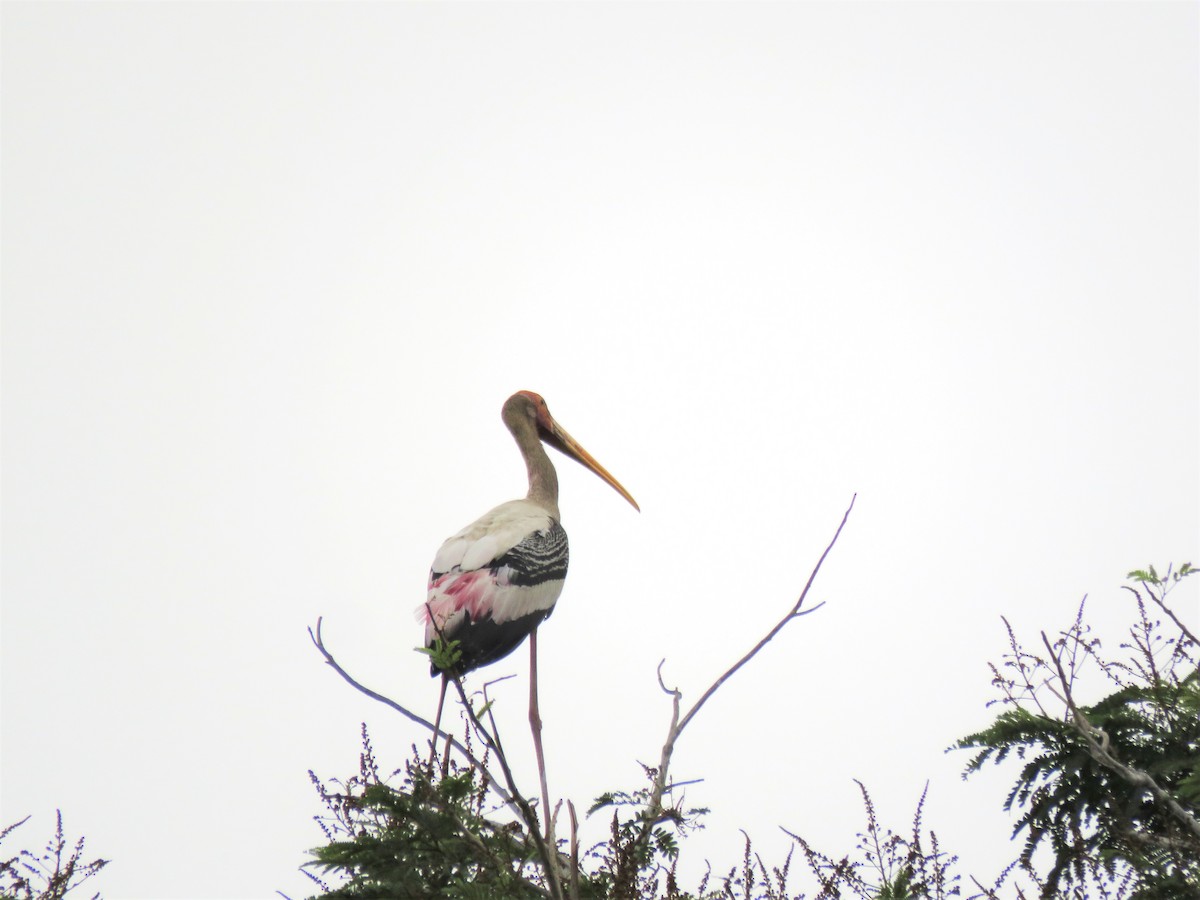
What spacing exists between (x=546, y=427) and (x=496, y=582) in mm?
2670

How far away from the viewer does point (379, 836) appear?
3.93 metres

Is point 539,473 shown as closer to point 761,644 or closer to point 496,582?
point 496,582

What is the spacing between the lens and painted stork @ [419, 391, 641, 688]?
22.0 feet

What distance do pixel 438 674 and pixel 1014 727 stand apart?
10.9 ft

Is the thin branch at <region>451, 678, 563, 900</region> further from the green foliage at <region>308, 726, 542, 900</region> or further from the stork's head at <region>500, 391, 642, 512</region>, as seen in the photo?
the stork's head at <region>500, 391, 642, 512</region>

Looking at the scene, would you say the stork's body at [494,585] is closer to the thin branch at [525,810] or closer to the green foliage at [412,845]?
the green foliage at [412,845]

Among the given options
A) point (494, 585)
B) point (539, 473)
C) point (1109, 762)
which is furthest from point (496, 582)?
point (1109, 762)

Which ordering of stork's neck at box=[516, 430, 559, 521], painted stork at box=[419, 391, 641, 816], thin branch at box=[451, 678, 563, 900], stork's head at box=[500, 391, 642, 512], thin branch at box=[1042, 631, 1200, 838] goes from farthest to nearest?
1. stork's head at box=[500, 391, 642, 512]
2. stork's neck at box=[516, 430, 559, 521]
3. painted stork at box=[419, 391, 641, 816]
4. thin branch at box=[1042, 631, 1200, 838]
5. thin branch at box=[451, 678, 563, 900]

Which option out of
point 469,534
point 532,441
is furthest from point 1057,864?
point 532,441

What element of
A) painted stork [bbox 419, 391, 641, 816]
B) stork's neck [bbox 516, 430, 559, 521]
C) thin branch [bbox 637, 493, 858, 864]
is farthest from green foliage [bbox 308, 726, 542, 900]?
stork's neck [bbox 516, 430, 559, 521]

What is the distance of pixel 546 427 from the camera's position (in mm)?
9359

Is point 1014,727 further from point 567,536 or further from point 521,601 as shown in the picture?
point 567,536

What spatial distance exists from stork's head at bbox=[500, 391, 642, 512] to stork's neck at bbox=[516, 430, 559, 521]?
0.59ft

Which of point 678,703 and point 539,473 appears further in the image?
point 539,473
